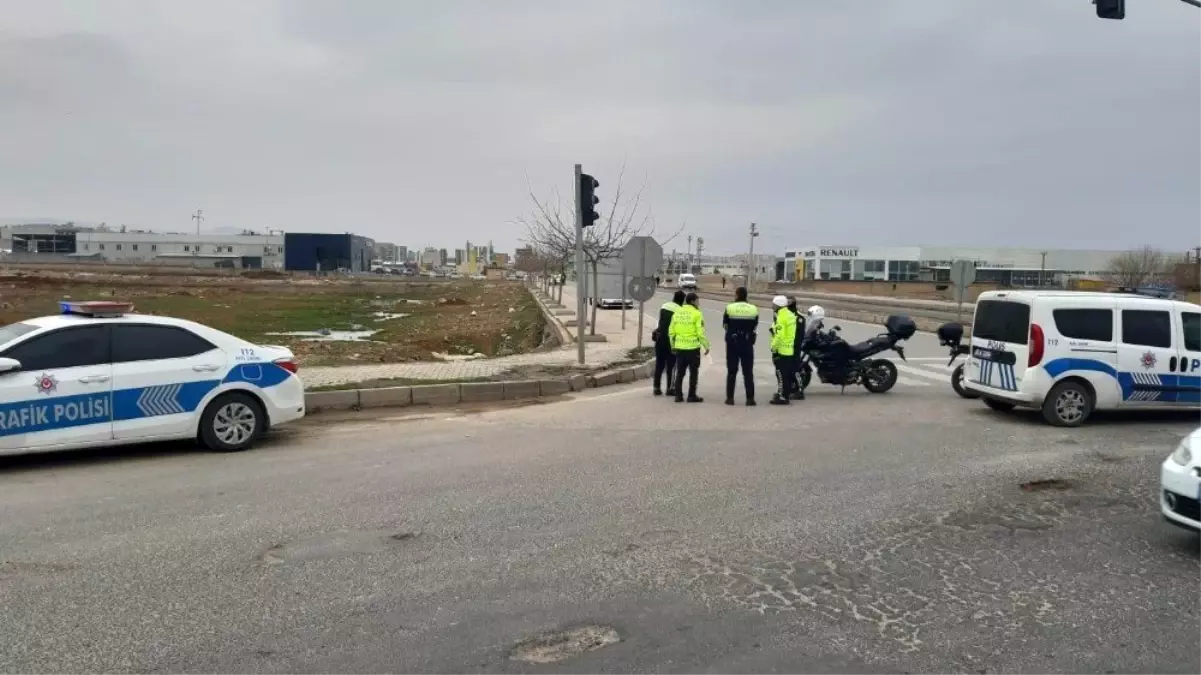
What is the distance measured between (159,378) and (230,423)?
0.80m

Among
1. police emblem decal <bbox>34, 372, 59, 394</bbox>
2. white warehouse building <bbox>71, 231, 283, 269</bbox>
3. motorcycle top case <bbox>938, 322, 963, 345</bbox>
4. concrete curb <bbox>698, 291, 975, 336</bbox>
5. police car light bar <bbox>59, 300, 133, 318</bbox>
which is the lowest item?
concrete curb <bbox>698, 291, 975, 336</bbox>

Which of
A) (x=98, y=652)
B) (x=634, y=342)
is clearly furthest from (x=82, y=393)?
(x=634, y=342)

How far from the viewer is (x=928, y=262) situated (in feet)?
384

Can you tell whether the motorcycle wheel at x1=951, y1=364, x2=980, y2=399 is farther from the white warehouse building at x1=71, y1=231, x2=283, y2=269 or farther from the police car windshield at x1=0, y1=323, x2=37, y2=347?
the white warehouse building at x1=71, y1=231, x2=283, y2=269

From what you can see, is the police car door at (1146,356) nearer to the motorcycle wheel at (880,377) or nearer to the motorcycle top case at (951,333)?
the motorcycle top case at (951,333)

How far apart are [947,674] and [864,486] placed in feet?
12.0

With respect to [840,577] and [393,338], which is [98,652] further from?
[393,338]

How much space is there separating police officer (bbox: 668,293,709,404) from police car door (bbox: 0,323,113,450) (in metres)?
7.45


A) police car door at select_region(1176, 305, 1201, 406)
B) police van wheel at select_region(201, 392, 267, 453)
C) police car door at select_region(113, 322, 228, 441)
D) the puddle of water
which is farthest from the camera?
the puddle of water

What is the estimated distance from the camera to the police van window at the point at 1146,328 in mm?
11031

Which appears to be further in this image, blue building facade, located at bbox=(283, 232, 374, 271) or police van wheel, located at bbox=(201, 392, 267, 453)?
blue building facade, located at bbox=(283, 232, 374, 271)

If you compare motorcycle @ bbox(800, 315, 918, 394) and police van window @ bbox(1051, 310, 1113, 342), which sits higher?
police van window @ bbox(1051, 310, 1113, 342)

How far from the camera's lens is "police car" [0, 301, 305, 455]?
26.6 feet

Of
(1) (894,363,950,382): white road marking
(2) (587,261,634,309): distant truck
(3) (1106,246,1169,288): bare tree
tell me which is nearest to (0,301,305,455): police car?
(1) (894,363,950,382): white road marking
